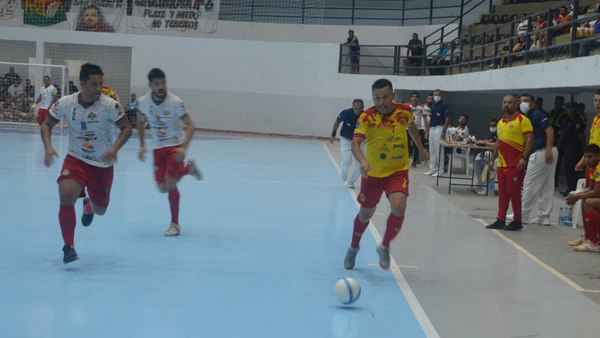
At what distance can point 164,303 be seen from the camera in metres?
5.62

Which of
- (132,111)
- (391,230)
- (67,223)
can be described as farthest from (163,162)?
(132,111)

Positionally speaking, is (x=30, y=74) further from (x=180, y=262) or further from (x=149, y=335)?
(x=149, y=335)

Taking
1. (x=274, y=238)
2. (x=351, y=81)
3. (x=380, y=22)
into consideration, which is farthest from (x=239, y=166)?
(x=380, y=22)

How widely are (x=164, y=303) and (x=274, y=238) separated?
3274 millimetres

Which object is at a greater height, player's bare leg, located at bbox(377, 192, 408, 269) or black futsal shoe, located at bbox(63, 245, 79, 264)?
player's bare leg, located at bbox(377, 192, 408, 269)

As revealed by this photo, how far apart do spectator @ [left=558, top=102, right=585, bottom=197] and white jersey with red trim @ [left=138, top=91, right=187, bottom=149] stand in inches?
388

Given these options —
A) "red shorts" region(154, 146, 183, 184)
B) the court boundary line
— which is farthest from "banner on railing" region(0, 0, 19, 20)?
the court boundary line

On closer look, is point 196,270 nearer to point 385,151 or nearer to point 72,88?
point 385,151

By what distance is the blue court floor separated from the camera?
203 inches

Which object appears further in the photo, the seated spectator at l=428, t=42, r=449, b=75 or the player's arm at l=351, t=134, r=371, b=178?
the seated spectator at l=428, t=42, r=449, b=75

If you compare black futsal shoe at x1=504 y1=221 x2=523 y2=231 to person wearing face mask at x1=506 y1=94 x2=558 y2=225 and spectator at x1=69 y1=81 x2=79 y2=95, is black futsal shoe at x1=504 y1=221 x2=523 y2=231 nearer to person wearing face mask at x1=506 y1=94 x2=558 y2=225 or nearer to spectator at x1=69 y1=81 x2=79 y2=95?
person wearing face mask at x1=506 y1=94 x2=558 y2=225

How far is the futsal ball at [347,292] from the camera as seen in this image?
222 inches

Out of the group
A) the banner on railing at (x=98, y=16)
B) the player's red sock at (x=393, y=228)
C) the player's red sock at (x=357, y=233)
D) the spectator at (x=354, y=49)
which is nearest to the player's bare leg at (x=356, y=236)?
the player's red sock at (x=357, y=233)

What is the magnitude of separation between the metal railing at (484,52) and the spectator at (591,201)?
13.3 feet
